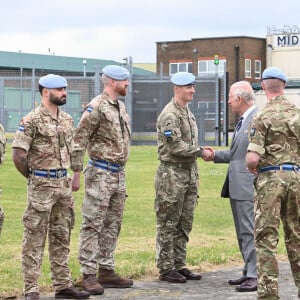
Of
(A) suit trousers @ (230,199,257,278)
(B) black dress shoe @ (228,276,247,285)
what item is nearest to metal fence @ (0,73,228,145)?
(B) black dress shoe @ (228,276,247,285)

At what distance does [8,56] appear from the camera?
73.6 metres

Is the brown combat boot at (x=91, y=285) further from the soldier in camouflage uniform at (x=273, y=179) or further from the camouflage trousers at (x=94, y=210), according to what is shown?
the soldier in camouflage uniform at (x=273, y=179)

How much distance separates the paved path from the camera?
334 inches

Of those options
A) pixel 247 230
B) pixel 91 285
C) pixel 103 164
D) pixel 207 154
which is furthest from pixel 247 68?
pixel 91 285

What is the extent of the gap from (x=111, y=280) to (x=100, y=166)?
120cm

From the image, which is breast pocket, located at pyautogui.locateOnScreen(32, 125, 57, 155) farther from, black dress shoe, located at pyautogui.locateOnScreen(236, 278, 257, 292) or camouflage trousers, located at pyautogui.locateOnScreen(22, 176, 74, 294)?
black dress shoe, located at pyautogui.locateOnScreen(236, 278, 257, 292)

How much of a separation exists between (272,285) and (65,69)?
67635 millimetres

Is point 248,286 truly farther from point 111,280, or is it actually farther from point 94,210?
point 94,210

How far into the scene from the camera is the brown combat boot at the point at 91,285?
28.1ft

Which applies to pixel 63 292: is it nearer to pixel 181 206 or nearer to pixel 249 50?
pixel 181 206

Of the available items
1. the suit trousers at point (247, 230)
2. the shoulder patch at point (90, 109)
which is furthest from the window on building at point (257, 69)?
the shoulder patch at point (90, 109)

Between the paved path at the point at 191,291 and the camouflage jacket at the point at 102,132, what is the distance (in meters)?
1.29

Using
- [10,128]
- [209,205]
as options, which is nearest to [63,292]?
[209,205]

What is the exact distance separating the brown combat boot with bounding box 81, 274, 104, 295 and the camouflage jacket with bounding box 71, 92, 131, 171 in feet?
3.81
